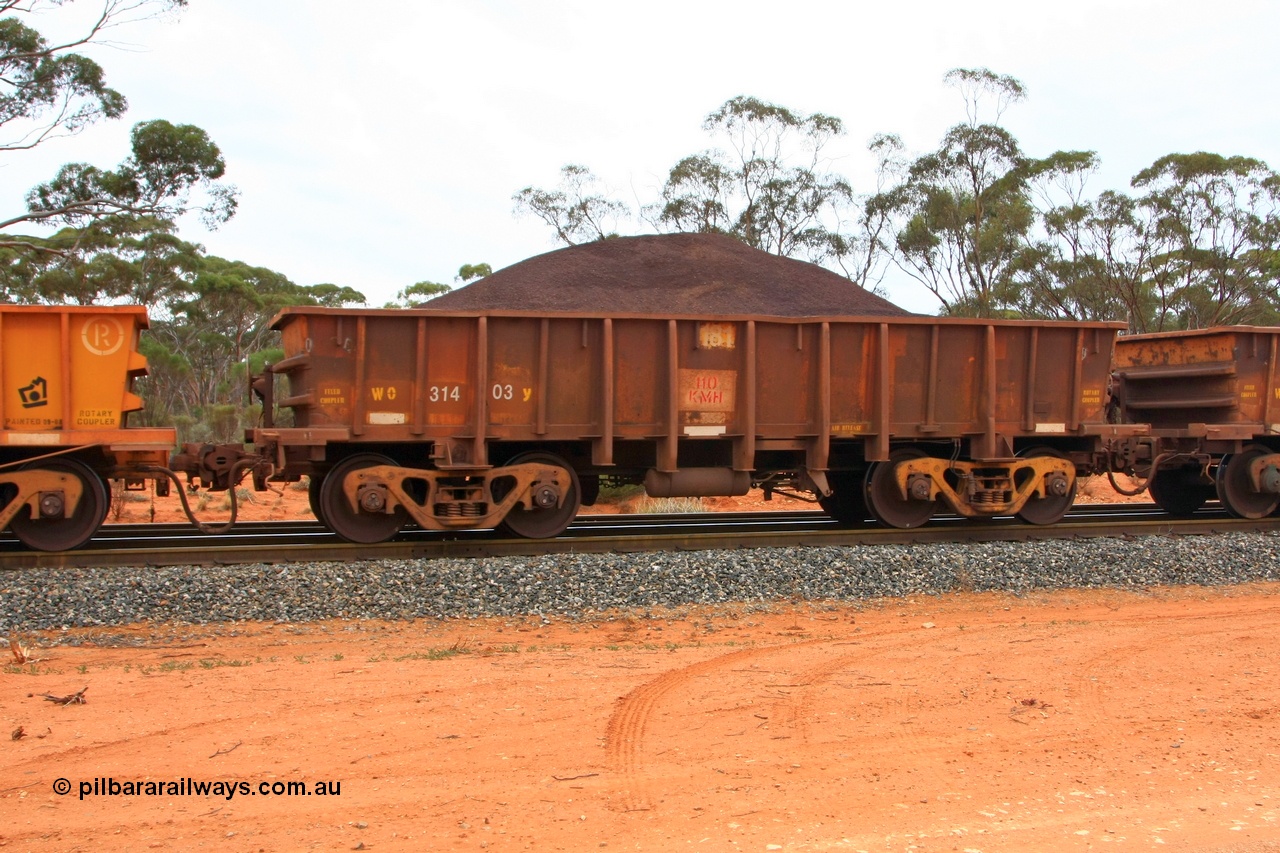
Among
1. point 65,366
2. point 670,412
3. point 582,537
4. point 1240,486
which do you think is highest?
point 65,366

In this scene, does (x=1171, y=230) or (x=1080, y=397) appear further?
(x=1171, y=230)

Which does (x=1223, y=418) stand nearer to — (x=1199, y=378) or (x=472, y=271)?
(x=1199, y=378)

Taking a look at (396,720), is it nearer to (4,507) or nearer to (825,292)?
(4,507)

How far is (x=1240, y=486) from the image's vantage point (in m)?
13.1

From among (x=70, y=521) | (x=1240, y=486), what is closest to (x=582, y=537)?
(x=70, y=521)

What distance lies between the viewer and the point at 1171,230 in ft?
119

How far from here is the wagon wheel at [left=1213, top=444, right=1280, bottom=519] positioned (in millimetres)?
12961

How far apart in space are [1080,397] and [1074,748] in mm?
7808

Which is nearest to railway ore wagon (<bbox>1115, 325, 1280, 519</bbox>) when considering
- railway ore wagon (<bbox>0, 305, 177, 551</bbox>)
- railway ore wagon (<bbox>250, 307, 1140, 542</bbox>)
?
railway ore wagon (<bbox>250, 307, 1140, 542</bbox>)

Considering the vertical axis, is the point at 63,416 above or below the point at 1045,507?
above

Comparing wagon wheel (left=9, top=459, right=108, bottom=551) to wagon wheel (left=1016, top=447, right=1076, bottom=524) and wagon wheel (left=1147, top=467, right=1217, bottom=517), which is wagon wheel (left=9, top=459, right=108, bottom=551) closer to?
wagon wheel (left=1016, top=447, right=1076, bottom=524)

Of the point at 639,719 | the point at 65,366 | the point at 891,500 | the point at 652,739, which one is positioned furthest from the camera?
the point at 891,500

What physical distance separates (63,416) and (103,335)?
2.61 ft

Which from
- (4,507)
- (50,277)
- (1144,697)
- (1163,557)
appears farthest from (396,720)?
(50,277)
